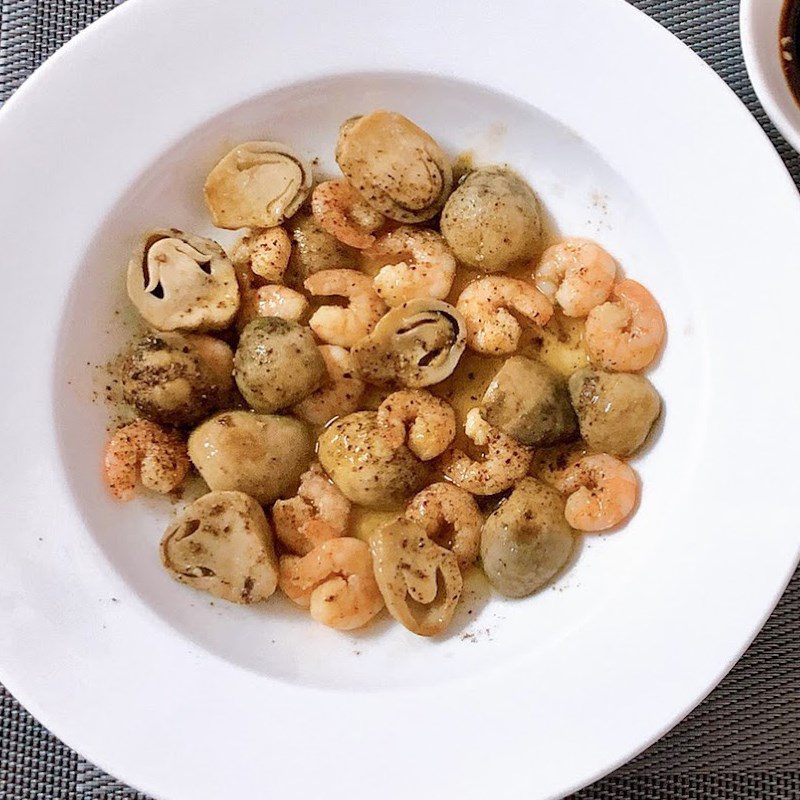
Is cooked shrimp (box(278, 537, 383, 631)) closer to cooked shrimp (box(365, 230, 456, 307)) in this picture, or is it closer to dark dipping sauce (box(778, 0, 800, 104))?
cooked shrimp (box(365, 230, 456, 307))

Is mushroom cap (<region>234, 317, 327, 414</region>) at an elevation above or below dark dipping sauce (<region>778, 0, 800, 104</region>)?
below

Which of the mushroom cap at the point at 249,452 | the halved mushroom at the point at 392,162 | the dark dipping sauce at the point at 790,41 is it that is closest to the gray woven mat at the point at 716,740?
the dark dipping sauce at the point at 790,41

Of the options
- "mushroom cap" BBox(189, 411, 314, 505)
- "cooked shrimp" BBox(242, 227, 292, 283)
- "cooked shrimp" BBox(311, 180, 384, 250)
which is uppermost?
"cooked shrimp" BBox(311, 180, 384, 250)

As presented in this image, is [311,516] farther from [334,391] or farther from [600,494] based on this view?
[600,494]

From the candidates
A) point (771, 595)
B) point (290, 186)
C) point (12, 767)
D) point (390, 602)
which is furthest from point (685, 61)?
point (12, 767)

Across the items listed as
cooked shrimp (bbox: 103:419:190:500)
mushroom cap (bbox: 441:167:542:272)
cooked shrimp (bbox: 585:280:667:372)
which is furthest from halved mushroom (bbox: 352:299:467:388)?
cooked shrimp (bbox: 103:419:190:500)

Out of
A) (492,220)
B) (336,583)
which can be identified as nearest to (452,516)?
(336,583)

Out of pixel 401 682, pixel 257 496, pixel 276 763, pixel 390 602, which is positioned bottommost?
pixel 276 763

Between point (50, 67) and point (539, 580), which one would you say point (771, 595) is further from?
point (50, 67)
